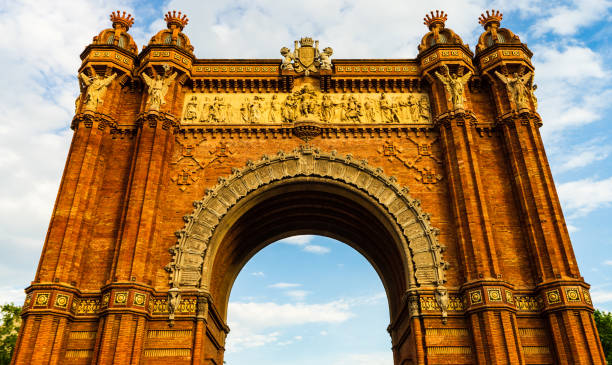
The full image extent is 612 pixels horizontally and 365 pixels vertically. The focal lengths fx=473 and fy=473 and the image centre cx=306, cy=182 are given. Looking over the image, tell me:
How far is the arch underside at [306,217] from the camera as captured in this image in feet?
53.8

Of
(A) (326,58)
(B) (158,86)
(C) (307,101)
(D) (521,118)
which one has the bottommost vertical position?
(D) (521,118)

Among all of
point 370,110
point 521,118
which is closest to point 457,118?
point 521,118

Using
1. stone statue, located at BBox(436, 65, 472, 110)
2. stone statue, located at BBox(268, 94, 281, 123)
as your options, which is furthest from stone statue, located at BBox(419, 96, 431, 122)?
stone statue, located at BBox(268, 94, 281, 123)

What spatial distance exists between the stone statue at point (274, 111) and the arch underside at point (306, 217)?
175cm

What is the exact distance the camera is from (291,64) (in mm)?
20141

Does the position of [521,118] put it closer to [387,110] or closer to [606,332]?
[387,110]

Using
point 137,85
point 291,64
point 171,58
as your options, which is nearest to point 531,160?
point 291,64

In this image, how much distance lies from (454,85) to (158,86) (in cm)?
1182

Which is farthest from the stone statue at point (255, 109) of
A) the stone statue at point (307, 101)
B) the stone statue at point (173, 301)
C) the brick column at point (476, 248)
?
the stone statue at point (173, 301)

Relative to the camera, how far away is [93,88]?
61.4 ft

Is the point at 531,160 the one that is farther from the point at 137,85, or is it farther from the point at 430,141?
the point at 137,85

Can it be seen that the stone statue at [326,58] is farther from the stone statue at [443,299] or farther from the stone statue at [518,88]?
the stone statue at [443,299]

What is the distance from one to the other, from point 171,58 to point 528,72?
14555 mm

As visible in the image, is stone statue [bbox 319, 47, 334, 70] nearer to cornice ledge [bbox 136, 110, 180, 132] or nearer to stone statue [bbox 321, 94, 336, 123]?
stone statue [bbox 321, 94, 336, 123]
